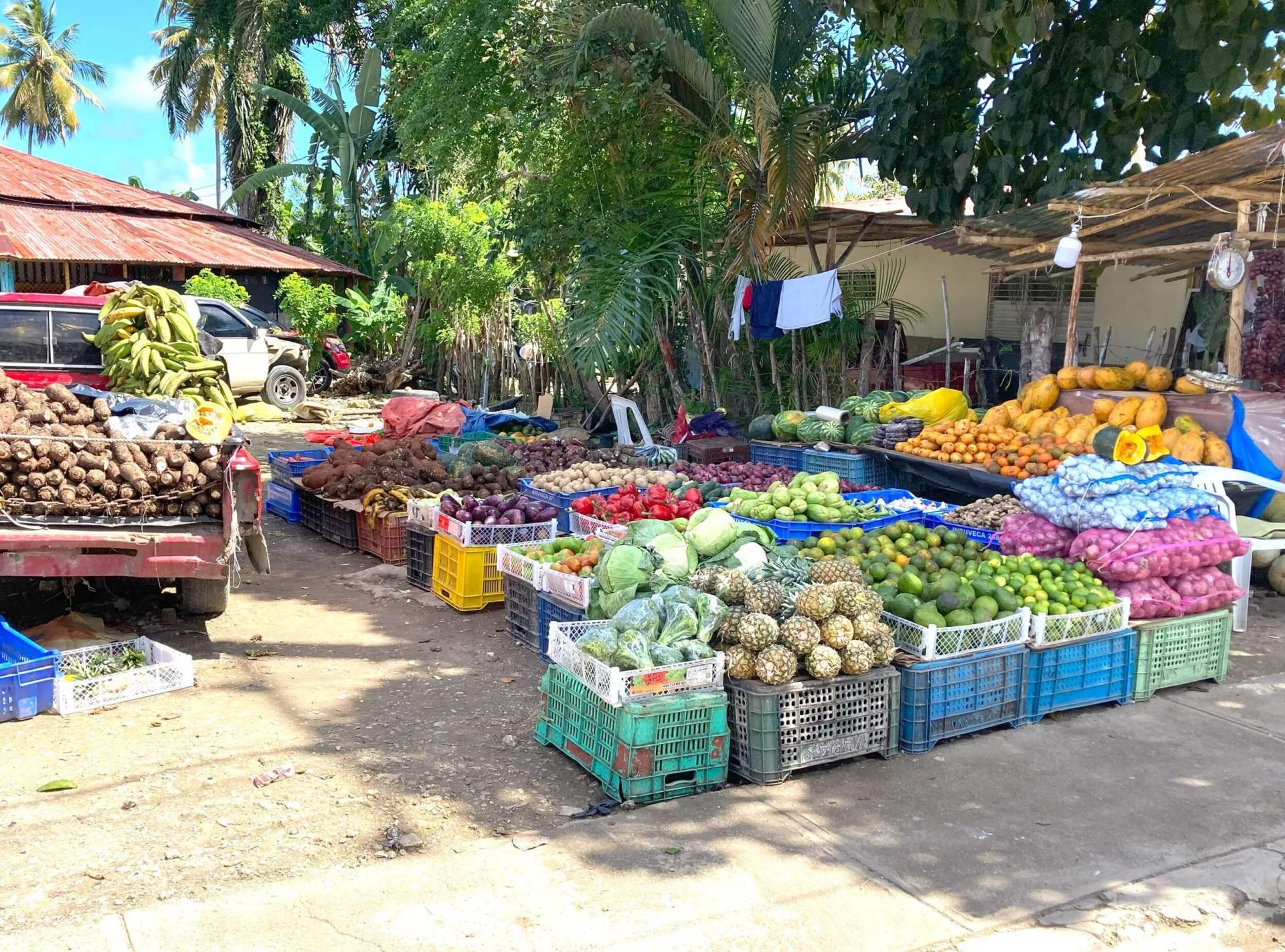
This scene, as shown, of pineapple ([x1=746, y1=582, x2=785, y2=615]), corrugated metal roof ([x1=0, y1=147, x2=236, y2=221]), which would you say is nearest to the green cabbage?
pineapple ([x1=746, y1=582, x2=785, y2=615])

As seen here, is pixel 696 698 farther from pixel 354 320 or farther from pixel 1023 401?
pixel 354 320

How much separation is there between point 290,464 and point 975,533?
6.53m

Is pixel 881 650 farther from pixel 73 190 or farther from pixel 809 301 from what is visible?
pixel 73 190

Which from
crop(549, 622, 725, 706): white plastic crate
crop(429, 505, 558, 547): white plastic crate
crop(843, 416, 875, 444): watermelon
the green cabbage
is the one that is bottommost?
crop(549, 622, 725, 706): white plastic crate

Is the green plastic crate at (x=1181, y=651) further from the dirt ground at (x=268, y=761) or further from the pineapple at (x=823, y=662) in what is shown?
the dirt ground at (x=268, y=761)

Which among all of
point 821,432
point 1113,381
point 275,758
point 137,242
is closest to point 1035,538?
point 1113,381

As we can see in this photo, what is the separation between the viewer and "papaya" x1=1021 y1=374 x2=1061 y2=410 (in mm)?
10062

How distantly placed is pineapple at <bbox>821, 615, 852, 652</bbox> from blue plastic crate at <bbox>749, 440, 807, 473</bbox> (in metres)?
6.20

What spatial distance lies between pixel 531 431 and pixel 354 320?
1047cm

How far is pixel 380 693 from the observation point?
5.87 m

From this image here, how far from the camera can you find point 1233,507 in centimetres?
750

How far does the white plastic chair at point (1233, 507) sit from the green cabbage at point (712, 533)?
326 cm

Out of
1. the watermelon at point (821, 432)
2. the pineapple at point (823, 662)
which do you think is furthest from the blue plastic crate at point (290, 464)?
the pineapple at point (823, 662)

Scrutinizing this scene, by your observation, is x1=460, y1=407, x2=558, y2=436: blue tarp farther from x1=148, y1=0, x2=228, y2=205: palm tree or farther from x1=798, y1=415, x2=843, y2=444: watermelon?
x1=148, y1=0, x2=228, y2=205: palm tree
